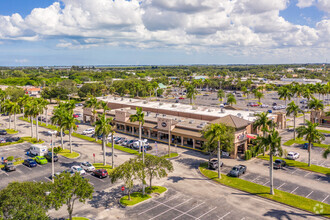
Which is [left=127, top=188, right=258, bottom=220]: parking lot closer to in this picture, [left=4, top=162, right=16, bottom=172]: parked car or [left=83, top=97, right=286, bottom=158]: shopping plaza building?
[left=83, top=97, right=286, bottom=158]: shopping plaza building

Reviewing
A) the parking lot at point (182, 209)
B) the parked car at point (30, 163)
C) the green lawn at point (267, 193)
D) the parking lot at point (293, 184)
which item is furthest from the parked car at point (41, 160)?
the parking lot at point (293, 184)

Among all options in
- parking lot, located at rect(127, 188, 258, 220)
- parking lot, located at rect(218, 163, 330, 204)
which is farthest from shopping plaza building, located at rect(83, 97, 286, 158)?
parking lot, located at rect(127, 188, 258, 220)

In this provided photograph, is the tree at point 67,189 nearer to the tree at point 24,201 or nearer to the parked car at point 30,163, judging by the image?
the tree at point 24,201

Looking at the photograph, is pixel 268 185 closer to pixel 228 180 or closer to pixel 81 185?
pixel 228 180

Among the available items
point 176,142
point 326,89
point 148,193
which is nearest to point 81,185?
point 148,193

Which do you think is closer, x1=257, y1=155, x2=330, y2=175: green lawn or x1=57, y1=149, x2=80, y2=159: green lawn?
x1=257, y1=155, x2=330, y2=175: green lawn
